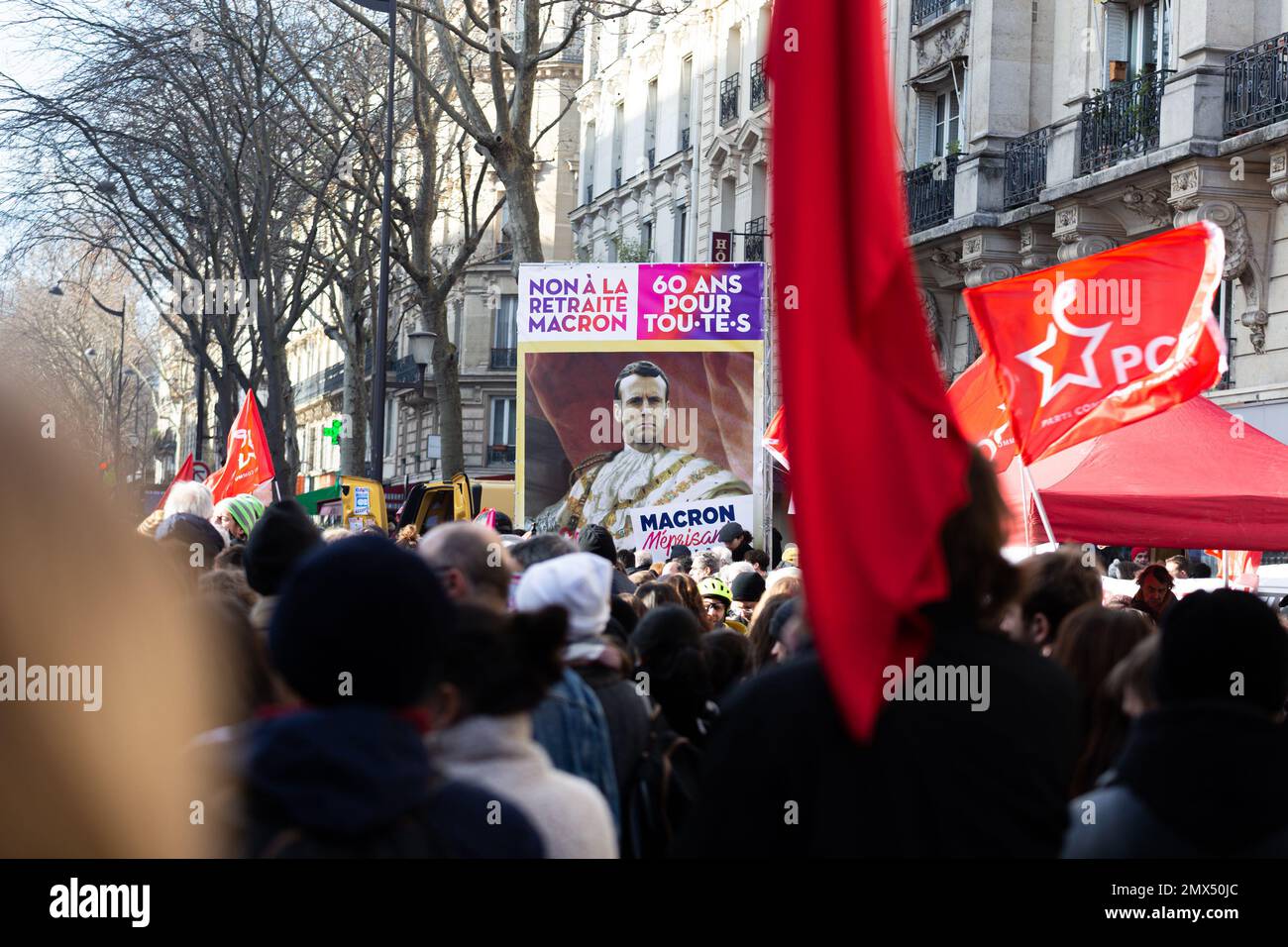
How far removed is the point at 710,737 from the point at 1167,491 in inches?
251

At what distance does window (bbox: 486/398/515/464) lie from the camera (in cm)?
5866

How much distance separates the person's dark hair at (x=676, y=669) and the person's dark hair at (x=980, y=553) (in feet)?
7.64

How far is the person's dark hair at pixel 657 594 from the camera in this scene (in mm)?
7730

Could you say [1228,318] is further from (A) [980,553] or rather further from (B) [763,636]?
(A) [980,553]

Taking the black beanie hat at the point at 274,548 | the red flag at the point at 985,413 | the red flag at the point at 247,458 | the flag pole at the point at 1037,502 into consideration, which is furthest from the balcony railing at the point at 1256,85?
the black beanie hat at the point at 274,548

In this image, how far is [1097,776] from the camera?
4227 mm

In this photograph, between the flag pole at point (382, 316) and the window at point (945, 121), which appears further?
the window at point (945, 121)

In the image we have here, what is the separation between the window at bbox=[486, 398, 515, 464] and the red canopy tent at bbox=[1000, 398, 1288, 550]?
49.0 metres

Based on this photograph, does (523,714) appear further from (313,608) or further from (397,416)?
(397,416)

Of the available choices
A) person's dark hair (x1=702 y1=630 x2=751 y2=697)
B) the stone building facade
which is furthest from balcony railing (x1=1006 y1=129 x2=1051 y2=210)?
person's dark hair (x1=702 y1=630 x2=751 y2=697)

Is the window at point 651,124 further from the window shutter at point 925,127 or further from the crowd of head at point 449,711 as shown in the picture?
the crowd of head at point 449,711

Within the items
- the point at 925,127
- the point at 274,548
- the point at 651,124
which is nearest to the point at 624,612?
the point at 274,548

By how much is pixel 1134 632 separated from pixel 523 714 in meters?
2.06
